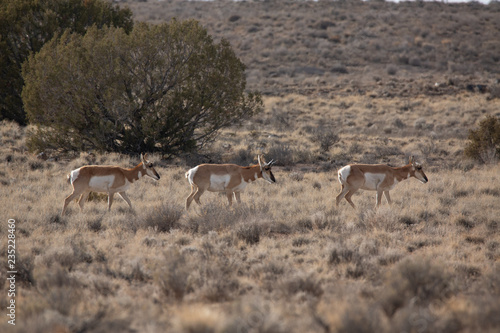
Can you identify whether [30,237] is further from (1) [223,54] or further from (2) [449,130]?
(2) [449,130]

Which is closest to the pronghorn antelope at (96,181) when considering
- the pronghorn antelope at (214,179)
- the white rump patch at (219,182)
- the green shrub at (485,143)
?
the pronghorn antelope at (214,179)

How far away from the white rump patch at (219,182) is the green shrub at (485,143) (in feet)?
34.0

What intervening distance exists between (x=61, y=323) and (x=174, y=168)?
1045 cm

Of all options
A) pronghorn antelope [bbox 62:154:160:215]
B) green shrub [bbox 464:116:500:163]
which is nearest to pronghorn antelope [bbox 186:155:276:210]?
pronghorn antelope [bbox 62:154:160:215]

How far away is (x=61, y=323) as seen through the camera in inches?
182

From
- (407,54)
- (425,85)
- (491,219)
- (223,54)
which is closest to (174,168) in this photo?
(223,54)

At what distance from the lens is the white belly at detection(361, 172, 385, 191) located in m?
10.6

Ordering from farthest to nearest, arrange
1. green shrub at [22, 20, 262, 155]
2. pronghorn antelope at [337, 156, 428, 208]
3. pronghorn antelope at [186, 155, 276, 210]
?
green shrub at [22, 20, 262, 155] < pronghorn antelope at [337, 156, 428, 208] < pronghorn antelope at [186, 155, 276, 210]

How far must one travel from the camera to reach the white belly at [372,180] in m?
10.6

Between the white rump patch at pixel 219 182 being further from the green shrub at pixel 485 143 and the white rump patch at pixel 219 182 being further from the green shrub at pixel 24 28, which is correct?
the green shrub at pixel 24 28

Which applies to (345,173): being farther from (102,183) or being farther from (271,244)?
(102,183)

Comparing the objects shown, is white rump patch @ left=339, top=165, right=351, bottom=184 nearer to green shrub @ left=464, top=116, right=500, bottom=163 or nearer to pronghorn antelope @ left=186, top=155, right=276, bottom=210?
pronghorn antelope @ left=186, top=155, right=276, bottom=210

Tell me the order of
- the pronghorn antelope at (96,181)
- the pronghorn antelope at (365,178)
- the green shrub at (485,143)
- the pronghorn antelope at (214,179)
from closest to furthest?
the pronghorn antelope at (96,181) < the pronghorn antelope at (214,179) < the pronghorn antelope at (365,178) < the green shrub at (485,143)

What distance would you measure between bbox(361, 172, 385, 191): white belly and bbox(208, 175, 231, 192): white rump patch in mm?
3310
